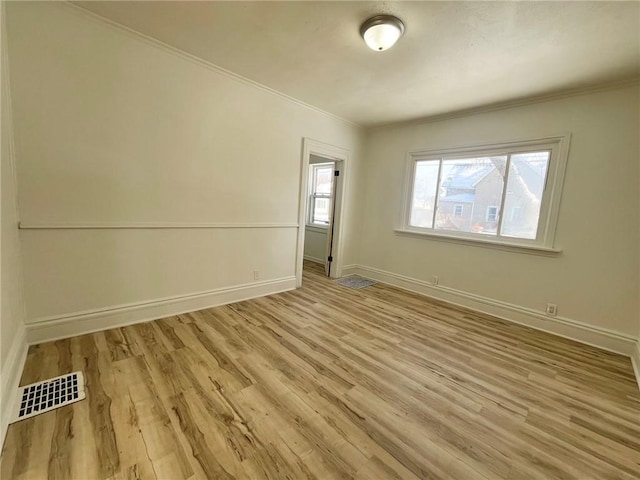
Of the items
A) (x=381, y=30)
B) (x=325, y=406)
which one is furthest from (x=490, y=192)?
(x=325, y=406)

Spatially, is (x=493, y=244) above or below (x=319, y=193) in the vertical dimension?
below

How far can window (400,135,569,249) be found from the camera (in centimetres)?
300

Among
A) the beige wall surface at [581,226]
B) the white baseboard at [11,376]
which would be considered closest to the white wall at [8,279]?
the white baseboard at [11,376]

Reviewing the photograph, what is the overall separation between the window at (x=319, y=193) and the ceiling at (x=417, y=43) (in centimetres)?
270

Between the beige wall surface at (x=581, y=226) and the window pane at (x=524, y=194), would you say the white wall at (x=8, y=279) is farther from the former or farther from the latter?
the window pane at (x=524, y=194)

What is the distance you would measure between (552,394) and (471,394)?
0.63 meters

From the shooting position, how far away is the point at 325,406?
1688 mm

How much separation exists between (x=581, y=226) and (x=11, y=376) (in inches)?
192

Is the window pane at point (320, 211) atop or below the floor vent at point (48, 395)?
atop

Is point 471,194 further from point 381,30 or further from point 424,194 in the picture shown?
point 381,30

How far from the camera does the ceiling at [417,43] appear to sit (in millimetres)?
1810

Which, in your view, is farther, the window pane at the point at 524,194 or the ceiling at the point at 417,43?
the window pane at the point at 524,194

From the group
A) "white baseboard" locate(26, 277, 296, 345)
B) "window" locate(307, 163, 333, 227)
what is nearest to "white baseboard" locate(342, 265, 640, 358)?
"window" locate(307, 163, 333, 227)

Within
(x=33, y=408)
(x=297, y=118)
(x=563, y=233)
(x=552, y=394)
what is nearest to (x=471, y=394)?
(x=552, y=394)
